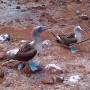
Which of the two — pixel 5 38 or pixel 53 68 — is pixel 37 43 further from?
pixel 5 38

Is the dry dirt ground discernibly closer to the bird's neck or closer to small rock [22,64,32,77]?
small rock [22,64,32,77]

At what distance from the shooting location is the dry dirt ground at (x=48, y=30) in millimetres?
7832

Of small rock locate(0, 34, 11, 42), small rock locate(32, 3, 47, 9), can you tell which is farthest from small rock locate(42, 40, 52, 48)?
small rock locate(32, 3, 47, 9)

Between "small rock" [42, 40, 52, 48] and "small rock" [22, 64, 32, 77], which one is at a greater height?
"small rock" [22, 64, 32, 77]

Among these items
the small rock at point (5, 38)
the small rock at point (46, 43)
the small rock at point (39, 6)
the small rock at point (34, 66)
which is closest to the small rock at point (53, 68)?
the small rock at point (34, 66)

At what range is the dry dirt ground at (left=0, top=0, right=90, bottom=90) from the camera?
7.83 meters

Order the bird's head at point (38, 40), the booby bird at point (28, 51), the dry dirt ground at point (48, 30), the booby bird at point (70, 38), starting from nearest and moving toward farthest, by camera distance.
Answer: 1. the dry dirt ground at point (48, 30)
2. the booby bird at point (28, 51)
3. the bird's head at point (38, 40)
4. the booby bird at point (70, 38)

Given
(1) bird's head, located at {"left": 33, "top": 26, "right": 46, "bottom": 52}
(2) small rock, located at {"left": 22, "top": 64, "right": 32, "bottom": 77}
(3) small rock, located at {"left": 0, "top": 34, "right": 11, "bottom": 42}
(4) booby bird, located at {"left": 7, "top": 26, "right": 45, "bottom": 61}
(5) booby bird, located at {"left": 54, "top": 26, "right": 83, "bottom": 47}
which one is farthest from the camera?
(3) small rock, located at {"left": 0, "top": 34, "right": 11, "bottom": 42}

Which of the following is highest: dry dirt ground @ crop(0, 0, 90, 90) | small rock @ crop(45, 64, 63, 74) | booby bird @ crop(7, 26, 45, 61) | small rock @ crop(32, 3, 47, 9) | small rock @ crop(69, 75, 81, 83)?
booby bird @ crop(7, 26, 45, 61)

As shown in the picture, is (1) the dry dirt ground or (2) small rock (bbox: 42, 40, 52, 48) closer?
(1) the dry dirt ground

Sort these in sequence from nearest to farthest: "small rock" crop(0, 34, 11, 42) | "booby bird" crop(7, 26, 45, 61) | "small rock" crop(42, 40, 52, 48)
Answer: "booby bird" crop(7, 26, 45, 61) < "small rock" crop(42, 40, 52, 48) < "small rock" crop(0, 34, 11, 42)

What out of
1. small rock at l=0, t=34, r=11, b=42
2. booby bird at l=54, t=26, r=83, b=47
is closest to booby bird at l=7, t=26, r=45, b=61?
booby bird at l=54, t=26, r=83, b=47

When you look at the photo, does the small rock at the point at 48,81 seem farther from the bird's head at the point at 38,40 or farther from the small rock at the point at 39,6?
the small rock at the point at 39,6

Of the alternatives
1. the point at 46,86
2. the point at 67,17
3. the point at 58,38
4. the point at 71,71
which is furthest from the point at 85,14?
the point at 46,86
